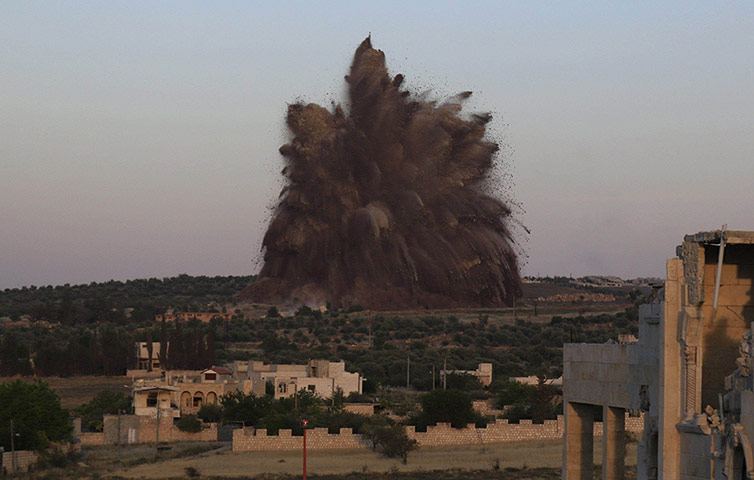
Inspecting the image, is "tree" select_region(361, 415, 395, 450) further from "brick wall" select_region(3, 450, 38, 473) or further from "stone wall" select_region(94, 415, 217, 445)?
"brick wall" select_region(3, 450, 38, 473)

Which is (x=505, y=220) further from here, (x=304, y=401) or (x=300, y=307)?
(x=304, y=401)

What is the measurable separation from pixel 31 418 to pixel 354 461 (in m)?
16.4

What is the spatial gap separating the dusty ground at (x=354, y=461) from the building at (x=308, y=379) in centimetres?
2074

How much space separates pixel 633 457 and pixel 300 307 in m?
101

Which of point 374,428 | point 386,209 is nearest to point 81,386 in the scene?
point 374,428

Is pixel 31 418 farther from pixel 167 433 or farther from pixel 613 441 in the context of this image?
pixel 613 441

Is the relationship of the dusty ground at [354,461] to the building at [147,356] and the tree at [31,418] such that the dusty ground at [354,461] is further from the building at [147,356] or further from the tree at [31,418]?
the building at [147,356]

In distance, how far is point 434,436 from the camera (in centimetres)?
7069

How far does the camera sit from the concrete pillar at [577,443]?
21.2 metres

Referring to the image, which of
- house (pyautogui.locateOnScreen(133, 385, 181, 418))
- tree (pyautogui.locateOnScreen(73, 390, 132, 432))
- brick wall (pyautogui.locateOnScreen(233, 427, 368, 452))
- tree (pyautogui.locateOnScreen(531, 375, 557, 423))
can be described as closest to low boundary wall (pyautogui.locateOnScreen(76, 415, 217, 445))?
tree (pyautogui.locateOnScreen(73, 390, 132, 432))

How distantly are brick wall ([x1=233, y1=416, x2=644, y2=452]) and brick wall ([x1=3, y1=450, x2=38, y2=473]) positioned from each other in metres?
10.3

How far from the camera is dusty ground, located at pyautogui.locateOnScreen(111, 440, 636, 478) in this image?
205ft

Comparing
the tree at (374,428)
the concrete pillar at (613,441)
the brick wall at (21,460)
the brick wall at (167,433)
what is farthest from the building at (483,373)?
the concrete pillar at (613,441)

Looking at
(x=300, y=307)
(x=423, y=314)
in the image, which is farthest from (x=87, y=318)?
(x=423, y=314)
